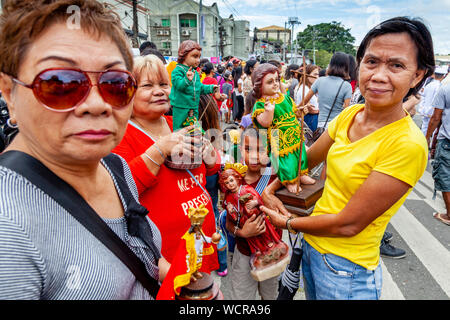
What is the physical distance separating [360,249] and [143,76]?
64.9 inches

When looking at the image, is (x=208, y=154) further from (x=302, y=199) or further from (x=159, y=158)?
(x=302, y=199)

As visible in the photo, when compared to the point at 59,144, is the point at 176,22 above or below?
above

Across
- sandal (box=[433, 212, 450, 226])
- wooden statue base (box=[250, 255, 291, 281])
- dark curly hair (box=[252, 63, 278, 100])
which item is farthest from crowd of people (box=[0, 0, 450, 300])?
sandal (box=[433, 212, 450, 226])

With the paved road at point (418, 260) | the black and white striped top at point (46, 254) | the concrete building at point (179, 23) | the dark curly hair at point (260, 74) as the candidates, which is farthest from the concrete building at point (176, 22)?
the black and white striped top at point (46, 254)

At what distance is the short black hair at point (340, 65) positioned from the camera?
4.43m

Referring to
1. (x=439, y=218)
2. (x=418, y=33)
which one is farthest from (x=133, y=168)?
(x=439, y=218)

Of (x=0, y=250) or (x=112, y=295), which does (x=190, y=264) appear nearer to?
(x=112, y=295)

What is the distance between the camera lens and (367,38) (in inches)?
57.8

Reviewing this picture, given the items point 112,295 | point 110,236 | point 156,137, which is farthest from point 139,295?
point 156,137

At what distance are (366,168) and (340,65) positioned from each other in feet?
12.0

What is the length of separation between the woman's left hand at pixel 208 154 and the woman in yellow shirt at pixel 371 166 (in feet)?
2.48

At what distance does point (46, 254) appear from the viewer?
2.28 ft

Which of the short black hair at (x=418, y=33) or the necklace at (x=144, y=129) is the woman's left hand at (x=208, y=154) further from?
the short black hair at (x=418, y=33)
